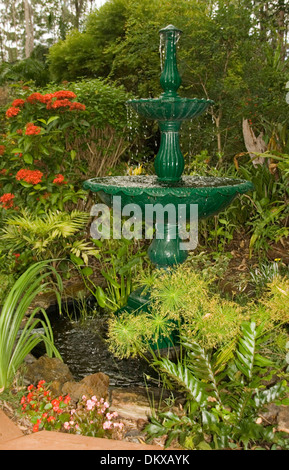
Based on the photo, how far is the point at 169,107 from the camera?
2967mm

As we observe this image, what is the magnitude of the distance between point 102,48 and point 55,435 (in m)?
8.36

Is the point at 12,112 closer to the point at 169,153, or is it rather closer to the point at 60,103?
the point at 60,103

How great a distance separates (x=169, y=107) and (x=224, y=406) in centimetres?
190

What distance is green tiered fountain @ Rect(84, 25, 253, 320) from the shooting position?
279cm

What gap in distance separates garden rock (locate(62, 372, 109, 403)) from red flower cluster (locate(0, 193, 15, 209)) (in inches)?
93.7

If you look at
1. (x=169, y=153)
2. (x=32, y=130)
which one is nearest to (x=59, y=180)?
(x=32, y=130)

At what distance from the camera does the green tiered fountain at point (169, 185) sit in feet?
9.16

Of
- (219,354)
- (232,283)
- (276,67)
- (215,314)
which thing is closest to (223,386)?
(219,354)

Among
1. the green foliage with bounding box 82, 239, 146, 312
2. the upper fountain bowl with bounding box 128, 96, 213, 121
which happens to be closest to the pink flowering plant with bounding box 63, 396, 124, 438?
the green foliage with bounding box 82, 239, 146, 312

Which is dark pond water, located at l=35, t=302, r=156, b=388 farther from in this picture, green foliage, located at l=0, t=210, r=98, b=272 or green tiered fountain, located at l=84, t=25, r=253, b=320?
green foliage, located at l=0, t=210, r=98, b=272

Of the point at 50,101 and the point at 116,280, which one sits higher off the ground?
the point at 50,101

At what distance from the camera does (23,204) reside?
453 centimetres
